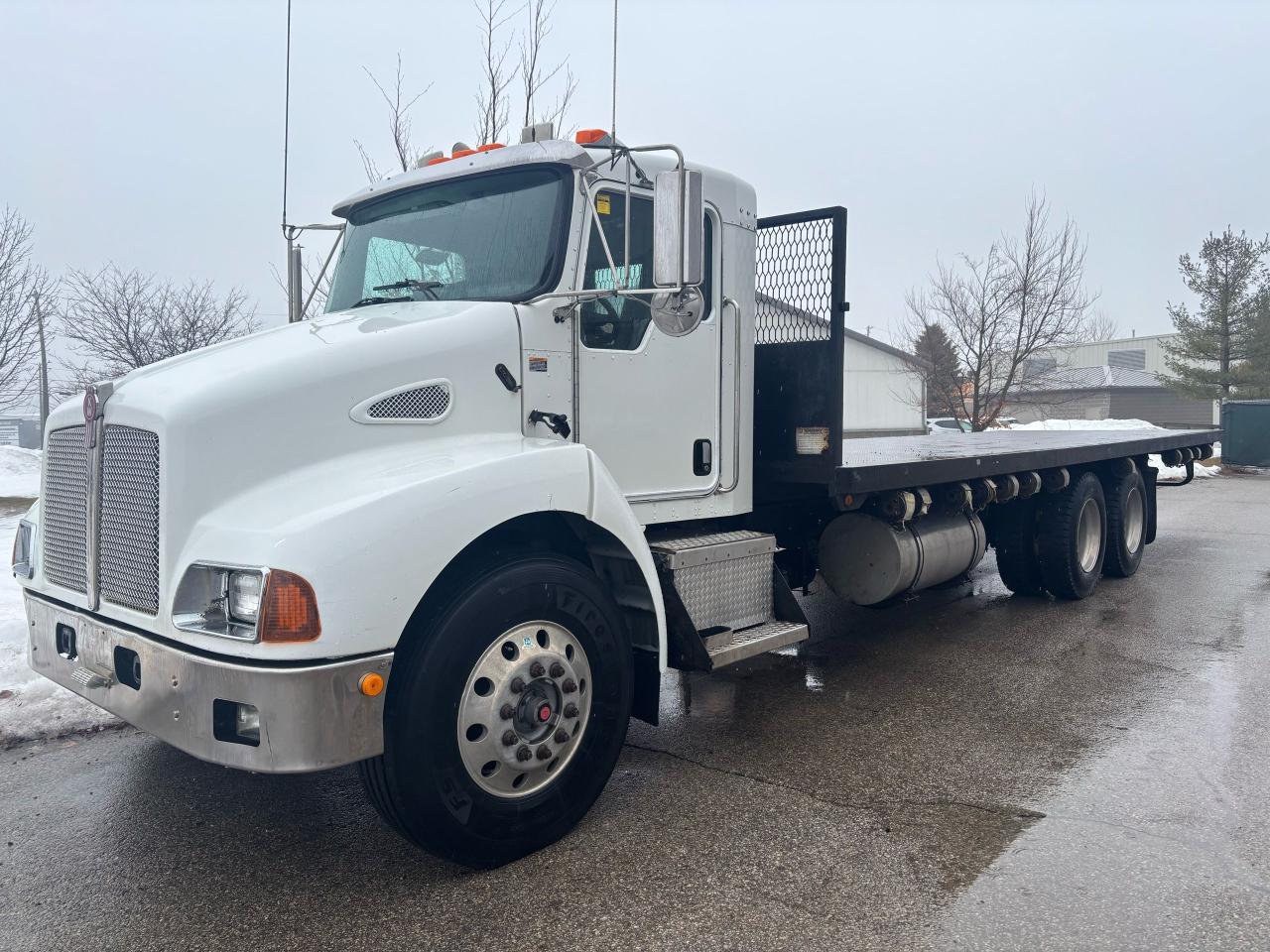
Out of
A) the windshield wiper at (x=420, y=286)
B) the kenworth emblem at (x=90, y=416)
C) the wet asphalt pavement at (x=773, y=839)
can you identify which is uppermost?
the windshield wiper at (x=420, y=286)

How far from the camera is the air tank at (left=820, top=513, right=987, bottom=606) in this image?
6.25m

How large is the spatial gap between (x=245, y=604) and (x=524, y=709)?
3.38 feet

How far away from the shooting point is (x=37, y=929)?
3066 millimetres

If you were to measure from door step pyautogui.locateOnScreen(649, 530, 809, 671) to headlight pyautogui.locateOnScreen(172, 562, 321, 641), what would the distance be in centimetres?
179

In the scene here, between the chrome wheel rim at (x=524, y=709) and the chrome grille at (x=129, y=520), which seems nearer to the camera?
the chrome grille at (x=129, y=520)

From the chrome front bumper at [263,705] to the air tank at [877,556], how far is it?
399 cm

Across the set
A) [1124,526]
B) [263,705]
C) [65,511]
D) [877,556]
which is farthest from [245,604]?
[1124,526]

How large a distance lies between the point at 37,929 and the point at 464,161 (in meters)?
3.30

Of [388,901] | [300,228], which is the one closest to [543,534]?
[388,901]

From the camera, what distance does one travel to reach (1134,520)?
9.73m

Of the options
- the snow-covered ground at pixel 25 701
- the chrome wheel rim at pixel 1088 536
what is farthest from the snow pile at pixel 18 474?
the chrome wheel rim at pixel 1088 536

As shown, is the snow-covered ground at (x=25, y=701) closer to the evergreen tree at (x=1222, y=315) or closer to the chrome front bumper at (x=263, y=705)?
the chrome front bumper at (x=263, y=705)

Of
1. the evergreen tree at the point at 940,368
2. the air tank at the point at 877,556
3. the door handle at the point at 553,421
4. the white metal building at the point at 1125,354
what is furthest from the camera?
the white metal building at the point at 1125,354

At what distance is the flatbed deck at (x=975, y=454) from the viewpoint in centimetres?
554
